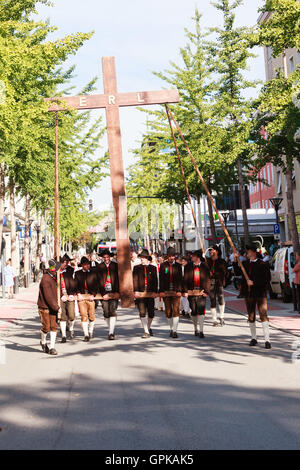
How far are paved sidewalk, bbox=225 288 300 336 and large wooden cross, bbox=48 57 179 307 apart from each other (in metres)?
4.10

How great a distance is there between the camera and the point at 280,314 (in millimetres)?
18344

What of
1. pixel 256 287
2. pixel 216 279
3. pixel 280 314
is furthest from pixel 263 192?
pixel 256 287

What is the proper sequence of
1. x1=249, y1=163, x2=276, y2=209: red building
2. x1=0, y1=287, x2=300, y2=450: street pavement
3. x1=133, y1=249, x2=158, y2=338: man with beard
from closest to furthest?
x1=0, y1=287, x2=300, y2=450: street pavement → x1=133, y1=249, x2=158, y2=338: man with beard → x1=249, y1=163, x2=276, y2=209: red building

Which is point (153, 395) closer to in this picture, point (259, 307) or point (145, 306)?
point (259, 307)

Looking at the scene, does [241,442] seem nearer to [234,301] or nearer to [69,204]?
[234,301]

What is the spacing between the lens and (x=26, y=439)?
20.4 feet

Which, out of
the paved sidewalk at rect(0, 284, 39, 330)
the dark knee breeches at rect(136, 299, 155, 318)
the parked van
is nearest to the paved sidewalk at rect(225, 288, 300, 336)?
the parked van

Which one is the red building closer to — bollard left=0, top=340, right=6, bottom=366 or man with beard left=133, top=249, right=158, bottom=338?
man with beard left=133, top=249, right=158, bottom=338

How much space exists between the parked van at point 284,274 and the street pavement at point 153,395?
812 centimetres

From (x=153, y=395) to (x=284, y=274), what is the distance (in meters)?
14.6

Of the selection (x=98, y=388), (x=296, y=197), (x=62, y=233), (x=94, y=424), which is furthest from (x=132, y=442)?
(x=296, y=197)

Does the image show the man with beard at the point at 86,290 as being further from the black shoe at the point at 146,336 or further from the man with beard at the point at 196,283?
the man with beard at the point at 196,283

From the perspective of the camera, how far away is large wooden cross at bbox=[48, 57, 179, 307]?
11812mm

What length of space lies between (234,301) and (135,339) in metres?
11.1
